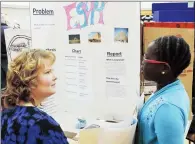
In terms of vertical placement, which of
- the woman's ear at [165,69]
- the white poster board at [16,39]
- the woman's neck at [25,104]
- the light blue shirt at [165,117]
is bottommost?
the light blue shirt at [165,117]

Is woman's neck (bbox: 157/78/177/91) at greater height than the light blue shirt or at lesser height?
greater

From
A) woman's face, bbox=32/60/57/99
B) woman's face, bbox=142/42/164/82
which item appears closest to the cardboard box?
woman's face, bbox=142/42/164/82

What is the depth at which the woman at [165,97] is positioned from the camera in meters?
1.15

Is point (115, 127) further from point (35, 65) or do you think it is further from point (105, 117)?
point (105, 117)

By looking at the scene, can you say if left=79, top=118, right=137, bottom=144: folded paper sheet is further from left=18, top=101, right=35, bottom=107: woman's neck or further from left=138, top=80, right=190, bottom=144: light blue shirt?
left=18, top=101, right=35, bottom=107: woman's neck

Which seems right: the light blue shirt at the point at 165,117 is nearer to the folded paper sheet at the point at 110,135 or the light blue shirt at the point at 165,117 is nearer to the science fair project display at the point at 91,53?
the folded paper sheet at the point at 110,135

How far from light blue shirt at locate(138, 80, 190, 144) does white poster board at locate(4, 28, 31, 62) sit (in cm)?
111

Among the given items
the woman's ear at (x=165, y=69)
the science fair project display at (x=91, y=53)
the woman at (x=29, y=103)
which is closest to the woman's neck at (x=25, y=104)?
the woman at (x=29, y=103)

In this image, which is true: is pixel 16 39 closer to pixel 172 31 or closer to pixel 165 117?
pixel 172 31

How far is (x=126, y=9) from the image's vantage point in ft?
5.97

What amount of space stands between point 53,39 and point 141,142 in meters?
1.01

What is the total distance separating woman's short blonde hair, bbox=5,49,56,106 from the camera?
117cm

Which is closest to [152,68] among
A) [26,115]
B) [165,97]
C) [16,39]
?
[165,97]

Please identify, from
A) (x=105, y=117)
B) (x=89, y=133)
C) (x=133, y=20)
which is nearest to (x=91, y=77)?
(x=105, y=117)
